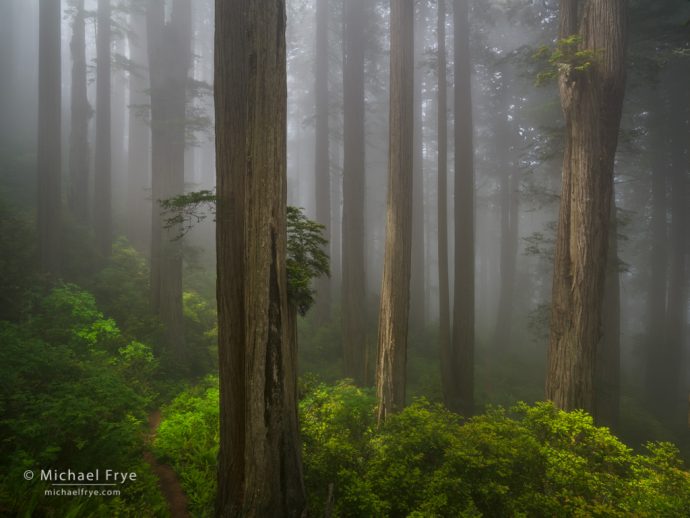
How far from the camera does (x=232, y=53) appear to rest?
13.0ft

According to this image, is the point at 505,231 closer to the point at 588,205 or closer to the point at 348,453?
the point at 588,205

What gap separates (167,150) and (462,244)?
31.8 ft

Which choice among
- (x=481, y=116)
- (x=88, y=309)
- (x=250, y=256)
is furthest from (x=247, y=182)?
Answer: (x=481, y=116)

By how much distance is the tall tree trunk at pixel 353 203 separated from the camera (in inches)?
437

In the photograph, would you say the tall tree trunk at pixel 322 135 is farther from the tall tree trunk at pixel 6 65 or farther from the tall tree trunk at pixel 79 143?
the tall tree trunk at pixel 6 65

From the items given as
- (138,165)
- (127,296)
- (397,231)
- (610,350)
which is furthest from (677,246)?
(138,165)

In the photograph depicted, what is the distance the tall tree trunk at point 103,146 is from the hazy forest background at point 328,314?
121mm

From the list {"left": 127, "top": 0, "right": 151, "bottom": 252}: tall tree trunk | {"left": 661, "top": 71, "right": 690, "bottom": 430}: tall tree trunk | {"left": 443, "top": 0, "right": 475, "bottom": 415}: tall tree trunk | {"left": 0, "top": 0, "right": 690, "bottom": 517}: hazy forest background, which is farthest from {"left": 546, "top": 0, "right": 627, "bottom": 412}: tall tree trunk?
{"left": 127, "top": 0, "right": 151, "bottom": 252}: tall tree trunk

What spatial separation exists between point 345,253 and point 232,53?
27.4 feet

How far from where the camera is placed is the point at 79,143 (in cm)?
1659

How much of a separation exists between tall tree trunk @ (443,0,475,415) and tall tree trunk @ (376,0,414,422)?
11.3 ft

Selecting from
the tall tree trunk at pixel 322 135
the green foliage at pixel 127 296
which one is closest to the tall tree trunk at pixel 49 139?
the green foliage at pixel 127 296

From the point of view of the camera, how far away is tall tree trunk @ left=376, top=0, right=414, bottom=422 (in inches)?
278

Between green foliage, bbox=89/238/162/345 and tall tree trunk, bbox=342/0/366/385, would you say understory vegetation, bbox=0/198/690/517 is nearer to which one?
green foliage, bbox=89/238/162/345
